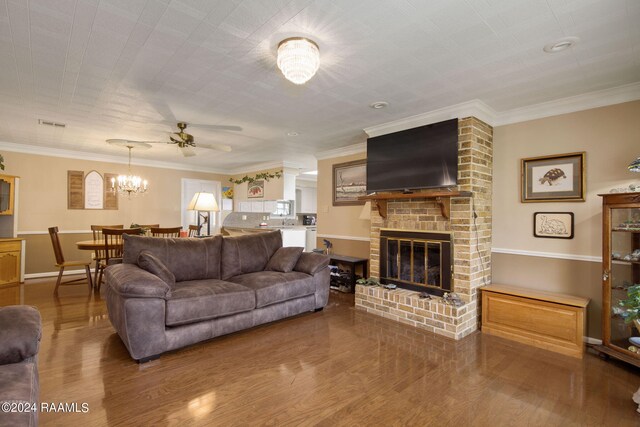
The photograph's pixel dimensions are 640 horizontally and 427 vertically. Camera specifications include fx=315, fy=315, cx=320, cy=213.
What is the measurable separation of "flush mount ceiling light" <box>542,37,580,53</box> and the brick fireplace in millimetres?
1102

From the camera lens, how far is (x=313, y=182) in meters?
10.3

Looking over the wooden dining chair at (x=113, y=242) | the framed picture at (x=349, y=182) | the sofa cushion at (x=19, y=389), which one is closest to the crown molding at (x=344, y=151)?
the framed picture at (x=349, y=182)

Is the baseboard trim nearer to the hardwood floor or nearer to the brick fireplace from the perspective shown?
the hardwood floor

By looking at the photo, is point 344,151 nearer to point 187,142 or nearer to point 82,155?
point 187,142

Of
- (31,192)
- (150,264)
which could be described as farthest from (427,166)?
(31,192)

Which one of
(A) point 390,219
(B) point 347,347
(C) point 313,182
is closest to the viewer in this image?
(B) point 347,347

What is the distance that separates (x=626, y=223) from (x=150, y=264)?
4.18 metres

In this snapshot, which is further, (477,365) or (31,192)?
(31,192)

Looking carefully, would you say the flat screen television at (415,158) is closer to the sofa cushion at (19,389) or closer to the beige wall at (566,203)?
the beige wall at (566,203)

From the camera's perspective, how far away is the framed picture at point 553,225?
316 cm

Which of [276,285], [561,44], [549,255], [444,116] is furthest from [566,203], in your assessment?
[276,285]

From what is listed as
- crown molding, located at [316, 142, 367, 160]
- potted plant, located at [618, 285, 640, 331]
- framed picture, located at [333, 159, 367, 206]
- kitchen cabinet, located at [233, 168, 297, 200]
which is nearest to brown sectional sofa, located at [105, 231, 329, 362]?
framed picture, located at [333, 159, 367, 206]

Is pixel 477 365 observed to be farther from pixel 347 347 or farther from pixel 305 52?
pixel 305 52

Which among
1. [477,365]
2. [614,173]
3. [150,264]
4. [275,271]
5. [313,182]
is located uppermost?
[313,182]
